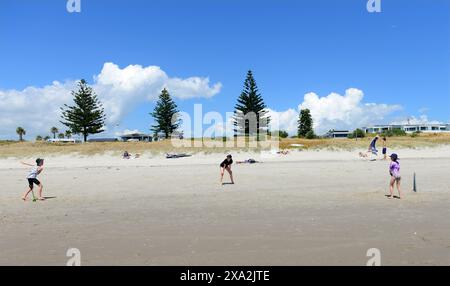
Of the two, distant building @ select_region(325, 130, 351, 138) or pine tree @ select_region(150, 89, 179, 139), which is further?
distant building @ select_region(325, 130, 351, 138)

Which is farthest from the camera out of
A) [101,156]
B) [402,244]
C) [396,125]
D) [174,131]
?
[396,125]

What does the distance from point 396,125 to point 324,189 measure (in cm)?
14960

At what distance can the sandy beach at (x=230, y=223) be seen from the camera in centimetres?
730

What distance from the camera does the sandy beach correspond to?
7305mm

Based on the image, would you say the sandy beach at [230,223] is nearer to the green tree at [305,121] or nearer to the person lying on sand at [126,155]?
the person lying on sand at [126,155]

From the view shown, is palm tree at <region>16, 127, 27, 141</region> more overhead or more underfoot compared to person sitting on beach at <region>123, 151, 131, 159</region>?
more overhead

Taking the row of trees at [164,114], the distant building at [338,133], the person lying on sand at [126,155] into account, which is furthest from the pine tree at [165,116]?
the distant building at [338,133]

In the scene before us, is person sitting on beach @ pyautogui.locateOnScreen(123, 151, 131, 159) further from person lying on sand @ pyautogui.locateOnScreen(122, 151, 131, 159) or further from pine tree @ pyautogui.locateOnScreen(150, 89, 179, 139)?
pine tree @ pyautogui.locateOnScreen(150, 89, 179, 139)

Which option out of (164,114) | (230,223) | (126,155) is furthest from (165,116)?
(230,223)

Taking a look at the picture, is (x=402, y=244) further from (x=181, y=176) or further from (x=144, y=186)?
(x=181, y=176)

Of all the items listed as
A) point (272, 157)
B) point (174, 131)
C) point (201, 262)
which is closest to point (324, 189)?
Answer: point (201, 262)

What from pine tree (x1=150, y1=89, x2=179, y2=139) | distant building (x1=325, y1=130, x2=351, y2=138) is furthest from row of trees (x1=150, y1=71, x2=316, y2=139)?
distant building (x1=325, y1=130, x2=351, y2=138)

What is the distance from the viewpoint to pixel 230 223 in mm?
9867
